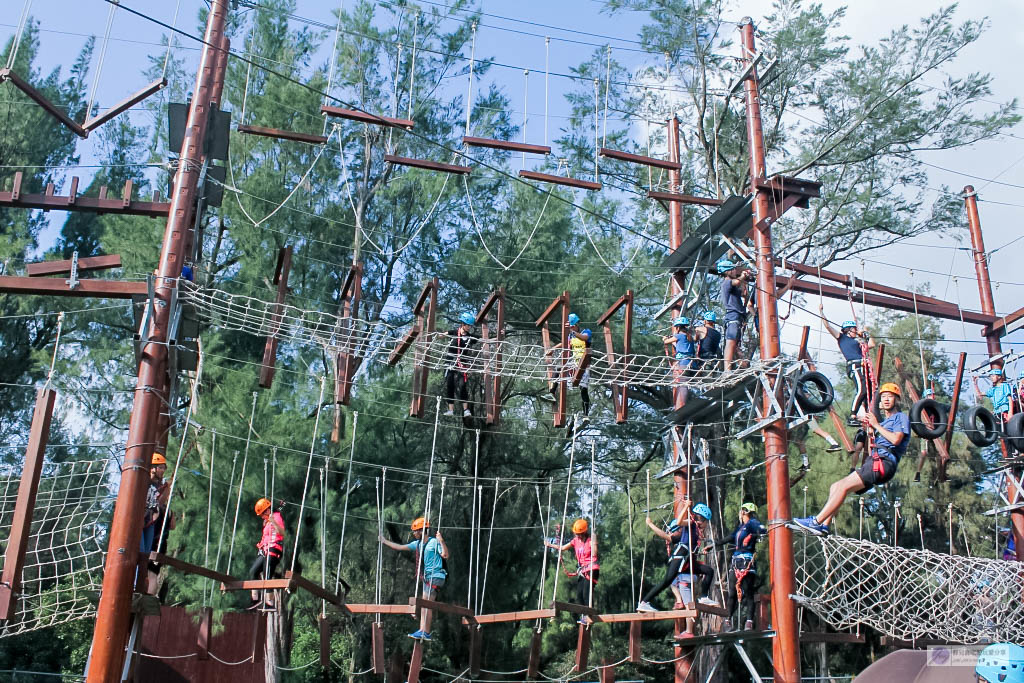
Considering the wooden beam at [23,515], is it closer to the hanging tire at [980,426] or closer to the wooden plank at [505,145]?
the wooden plank at [505,145]

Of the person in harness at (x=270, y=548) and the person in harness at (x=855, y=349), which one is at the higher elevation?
the person in harness at (x=855, y=349)

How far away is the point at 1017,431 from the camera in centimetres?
1125

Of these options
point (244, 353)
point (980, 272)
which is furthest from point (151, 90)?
point (980, 272)

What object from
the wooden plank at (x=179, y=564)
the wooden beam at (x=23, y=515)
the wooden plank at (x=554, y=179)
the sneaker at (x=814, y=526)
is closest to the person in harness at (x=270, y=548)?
the wooden plank at (x=179, y=564)

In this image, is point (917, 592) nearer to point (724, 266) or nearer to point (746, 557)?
point (746, 557)

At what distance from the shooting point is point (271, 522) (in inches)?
363

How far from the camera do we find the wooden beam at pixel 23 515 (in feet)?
23.3

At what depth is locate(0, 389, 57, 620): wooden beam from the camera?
7.11 m

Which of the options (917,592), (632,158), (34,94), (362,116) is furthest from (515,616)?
(34,94)

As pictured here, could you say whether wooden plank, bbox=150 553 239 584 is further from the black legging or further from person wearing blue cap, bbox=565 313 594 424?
the black legging

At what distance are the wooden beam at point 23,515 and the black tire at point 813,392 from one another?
20.5 ft

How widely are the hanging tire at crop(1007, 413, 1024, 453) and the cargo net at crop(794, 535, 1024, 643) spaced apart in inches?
53.1

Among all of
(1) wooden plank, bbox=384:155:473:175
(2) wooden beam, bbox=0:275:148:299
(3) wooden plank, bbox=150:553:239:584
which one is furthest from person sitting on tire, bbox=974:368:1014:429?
(2) wooden beam, bbox=0:275:148:299

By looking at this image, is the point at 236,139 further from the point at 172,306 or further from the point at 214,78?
the point at 172,306
